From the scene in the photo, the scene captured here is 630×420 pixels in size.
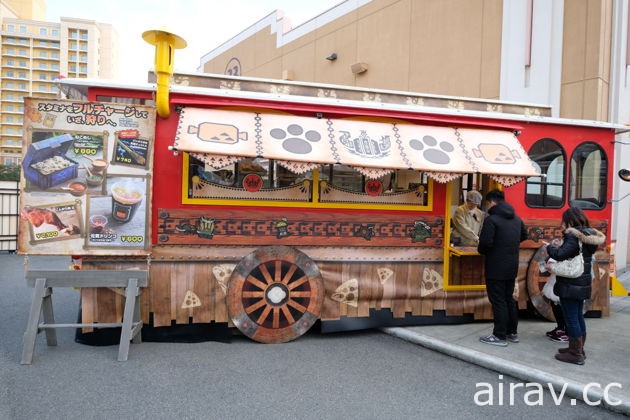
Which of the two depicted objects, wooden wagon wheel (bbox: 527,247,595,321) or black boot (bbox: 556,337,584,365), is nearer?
black boot (bbox: 556,337,584,365)

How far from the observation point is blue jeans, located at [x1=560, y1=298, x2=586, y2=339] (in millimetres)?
4484

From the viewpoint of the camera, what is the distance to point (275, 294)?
519 centimetres

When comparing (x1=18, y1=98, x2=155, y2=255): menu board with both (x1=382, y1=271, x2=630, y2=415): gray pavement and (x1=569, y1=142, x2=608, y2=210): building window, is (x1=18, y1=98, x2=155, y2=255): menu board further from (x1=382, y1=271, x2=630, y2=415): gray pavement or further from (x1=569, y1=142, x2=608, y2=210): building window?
(x1=569, y1=142, x2=608, y2=210): building window

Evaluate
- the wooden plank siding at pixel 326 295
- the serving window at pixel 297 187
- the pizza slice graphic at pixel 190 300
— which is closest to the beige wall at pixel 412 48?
the serving window at pixel 297 187

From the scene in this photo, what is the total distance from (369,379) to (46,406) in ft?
9.23

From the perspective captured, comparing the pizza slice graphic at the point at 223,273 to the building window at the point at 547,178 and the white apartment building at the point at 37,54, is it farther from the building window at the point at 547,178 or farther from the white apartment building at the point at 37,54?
the white apartment building at the point at 37,54

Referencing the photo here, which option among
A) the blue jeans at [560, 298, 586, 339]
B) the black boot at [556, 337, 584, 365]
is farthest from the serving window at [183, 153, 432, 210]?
the black boot at [556, 337, 584, 365]

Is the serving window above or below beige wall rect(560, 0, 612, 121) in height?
below

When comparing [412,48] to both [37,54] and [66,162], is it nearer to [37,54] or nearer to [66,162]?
[66,162]

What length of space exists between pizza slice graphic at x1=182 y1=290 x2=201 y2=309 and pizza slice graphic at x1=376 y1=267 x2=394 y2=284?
2249 mm

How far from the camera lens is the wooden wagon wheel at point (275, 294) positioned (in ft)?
16.8

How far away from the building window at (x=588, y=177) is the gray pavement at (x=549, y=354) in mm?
1727

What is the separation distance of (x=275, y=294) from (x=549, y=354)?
314 centimetres

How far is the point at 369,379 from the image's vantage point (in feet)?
14.0
